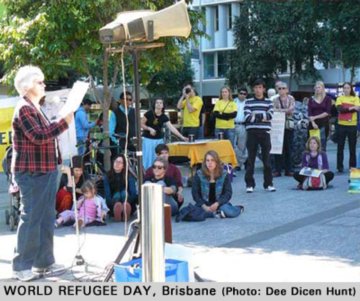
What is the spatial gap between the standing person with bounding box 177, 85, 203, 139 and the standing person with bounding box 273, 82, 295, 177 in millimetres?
1879

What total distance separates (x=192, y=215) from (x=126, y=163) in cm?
136

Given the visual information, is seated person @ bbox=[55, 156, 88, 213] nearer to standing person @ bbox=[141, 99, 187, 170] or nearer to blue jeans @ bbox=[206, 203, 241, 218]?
blue jeans @ bbox=[206, 203, 241, 218]

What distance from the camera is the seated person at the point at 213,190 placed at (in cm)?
962

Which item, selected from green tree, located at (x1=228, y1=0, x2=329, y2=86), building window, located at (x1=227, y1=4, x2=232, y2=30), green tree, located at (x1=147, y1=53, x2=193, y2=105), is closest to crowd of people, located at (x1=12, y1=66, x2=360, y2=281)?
green tree, located at (x1=228, y1=0, x2=329, y2=86)

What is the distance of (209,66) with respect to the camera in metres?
55.7

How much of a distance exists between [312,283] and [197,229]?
3173mm

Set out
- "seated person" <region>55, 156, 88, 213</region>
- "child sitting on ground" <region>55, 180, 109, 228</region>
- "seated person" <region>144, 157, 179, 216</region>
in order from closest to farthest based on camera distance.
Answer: "child sitting on ground" <region>55, 180, 109, 228</region> → "seated person" <region>55, 156, 88, 213</region> → "seated person" <region>144, 157, 179, 216</region>

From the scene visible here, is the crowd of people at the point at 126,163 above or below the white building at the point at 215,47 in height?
below

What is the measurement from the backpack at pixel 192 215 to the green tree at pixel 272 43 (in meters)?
28.3

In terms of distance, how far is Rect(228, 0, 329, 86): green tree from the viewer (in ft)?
128

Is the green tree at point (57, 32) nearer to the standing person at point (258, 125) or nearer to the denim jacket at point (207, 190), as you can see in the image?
the standing person at point (258, 125)

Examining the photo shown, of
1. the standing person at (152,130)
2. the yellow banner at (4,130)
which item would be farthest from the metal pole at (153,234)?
the standing person at (152,130)

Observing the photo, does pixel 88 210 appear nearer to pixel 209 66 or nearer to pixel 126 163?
pixel 126 163

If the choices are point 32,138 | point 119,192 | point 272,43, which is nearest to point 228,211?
point 119,192
